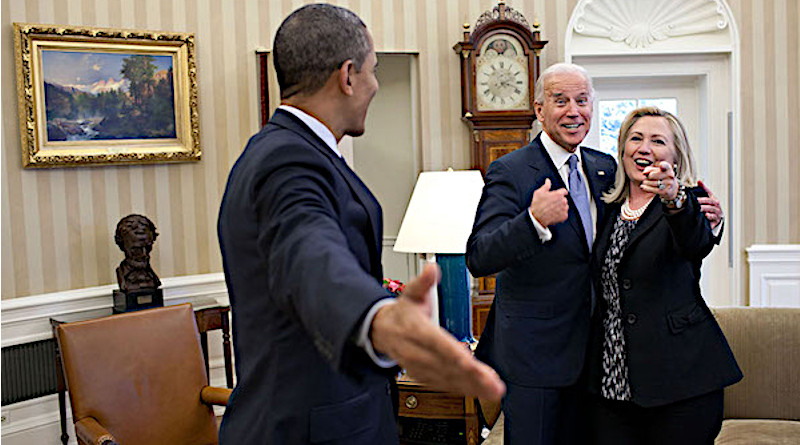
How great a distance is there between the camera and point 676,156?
86.9 inches

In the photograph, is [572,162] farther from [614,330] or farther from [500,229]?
[614,330]

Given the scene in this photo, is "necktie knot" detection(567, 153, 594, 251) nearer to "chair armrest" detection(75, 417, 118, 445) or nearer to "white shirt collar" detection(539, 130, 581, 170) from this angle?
"white shirt collar" detection(539, 130, 581, 170)

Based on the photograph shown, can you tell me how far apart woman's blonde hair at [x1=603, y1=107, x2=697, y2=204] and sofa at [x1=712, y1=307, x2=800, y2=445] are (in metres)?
1.19

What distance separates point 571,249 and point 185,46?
2747mm

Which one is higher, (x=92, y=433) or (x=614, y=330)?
(x=614, y=330)

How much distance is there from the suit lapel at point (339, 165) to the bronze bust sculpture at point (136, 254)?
8.89 feet

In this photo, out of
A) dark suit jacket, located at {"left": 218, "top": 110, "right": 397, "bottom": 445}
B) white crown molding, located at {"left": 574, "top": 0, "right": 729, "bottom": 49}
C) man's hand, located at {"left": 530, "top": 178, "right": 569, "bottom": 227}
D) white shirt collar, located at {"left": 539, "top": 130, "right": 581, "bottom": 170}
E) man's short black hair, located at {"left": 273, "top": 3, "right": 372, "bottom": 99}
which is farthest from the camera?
white crown molding, located at {"left": 574, "top": 0, "right": 729, "bottom": 49}

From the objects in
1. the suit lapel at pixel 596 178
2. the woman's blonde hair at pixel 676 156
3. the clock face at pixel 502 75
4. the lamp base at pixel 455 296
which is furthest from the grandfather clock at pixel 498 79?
the woman's blonde hair at pixel 676 156

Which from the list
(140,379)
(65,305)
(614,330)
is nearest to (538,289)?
(614,330)

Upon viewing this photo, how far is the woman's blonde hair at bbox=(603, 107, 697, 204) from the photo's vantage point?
2178 millimetres

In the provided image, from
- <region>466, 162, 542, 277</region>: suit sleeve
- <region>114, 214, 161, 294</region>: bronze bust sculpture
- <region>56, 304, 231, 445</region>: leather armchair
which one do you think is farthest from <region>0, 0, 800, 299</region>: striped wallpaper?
<region>466, 162, 542, 277</region>: suit sleeve

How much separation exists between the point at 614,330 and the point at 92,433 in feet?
5.89

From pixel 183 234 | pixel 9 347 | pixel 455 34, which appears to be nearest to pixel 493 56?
pixel 455 34

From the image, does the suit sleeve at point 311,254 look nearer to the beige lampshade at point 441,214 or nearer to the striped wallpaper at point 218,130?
the beige lampshade at point 441,214
